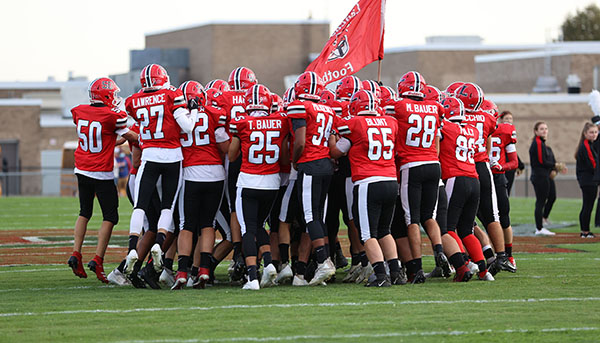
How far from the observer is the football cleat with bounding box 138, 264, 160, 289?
9.20 metres

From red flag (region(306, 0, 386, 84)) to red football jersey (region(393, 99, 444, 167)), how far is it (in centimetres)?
266

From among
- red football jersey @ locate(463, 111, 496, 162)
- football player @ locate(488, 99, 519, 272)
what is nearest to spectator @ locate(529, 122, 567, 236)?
football player @ locate(488, 99, 519, 272)

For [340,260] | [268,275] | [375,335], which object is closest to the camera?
[375,335]

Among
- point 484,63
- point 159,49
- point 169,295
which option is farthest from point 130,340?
point 159,49

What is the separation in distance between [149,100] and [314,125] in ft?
5.40

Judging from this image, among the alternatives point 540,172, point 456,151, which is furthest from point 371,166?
point 540,172

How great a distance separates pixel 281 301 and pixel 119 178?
67.7 ft

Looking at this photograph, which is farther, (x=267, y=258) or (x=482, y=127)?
(x=482, y=127)

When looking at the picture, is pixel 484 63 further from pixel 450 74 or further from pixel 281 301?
pixel 281 301

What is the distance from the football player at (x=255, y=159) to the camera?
29.9ft

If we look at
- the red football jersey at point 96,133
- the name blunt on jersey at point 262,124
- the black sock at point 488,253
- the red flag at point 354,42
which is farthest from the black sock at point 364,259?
the red flag at point 354,42

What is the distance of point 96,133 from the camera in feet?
32.0

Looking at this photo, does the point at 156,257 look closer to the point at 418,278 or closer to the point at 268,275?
the point at 268,275

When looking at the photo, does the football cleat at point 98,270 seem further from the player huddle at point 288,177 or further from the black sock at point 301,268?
the black sock at point 301,268
